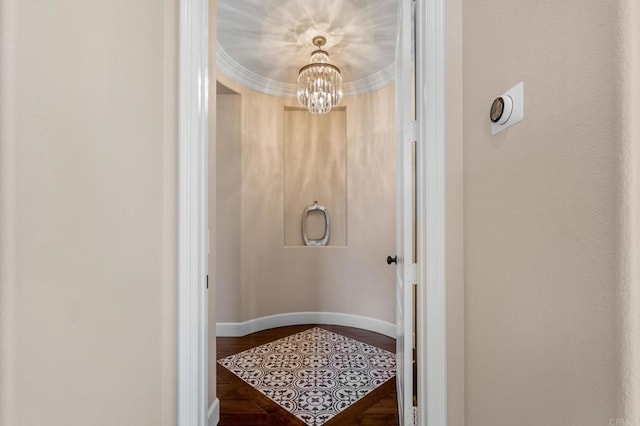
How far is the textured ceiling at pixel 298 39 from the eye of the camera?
2.17 metres

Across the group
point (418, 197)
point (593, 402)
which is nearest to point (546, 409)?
point (593, 402)

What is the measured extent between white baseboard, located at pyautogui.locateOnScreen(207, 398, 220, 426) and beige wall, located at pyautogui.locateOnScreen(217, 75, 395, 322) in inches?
54.2

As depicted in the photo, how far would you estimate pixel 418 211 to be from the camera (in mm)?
1179

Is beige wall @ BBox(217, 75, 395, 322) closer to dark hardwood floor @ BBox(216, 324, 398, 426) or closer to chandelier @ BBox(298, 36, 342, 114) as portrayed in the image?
chandelier @ BBox(298, 36, 342, 114)

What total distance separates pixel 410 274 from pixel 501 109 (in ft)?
2.37

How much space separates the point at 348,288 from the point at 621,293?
10.1 feet

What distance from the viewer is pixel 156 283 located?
3.49 feet

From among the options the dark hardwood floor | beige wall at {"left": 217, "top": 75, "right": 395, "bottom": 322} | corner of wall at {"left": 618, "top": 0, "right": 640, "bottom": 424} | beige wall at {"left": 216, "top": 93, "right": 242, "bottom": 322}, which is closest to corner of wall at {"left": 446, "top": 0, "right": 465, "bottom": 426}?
corner of wall at {"left": 618, "top": 0, "right": 640, "bottom": 424}

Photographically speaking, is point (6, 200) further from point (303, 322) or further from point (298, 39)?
point (303, 322)

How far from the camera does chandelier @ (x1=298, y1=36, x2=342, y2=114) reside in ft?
8.63

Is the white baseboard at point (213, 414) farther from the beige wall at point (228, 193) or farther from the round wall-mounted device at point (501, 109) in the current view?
the round wall-mounted device at point (501, 109)

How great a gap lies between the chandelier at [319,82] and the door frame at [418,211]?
1.53m

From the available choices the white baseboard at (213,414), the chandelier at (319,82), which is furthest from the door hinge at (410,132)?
the white baseboard at (213,414)

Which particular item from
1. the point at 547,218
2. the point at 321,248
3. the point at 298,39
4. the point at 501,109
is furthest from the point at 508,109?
the point at 321,248
